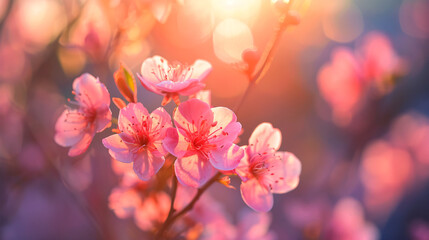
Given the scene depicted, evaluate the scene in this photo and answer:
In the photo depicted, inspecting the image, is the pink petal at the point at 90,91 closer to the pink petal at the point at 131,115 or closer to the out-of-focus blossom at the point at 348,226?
the pink petal at the point at 131,115

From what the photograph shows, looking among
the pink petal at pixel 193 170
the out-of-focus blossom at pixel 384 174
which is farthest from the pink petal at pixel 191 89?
the out-of-focus blossom at pixel 384 174

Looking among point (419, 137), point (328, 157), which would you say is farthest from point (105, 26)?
point (419, 137)

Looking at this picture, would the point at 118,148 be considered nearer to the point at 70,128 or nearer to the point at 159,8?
the point at 70,128

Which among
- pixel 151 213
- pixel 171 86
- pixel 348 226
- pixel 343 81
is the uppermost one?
pixel 171 86

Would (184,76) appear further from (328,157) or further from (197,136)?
(328,157)

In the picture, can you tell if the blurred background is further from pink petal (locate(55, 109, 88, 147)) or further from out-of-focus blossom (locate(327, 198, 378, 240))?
pink petal (locate(55, 109, 88, 147))

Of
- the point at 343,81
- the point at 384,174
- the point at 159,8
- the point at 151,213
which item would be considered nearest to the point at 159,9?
the point at 159,8

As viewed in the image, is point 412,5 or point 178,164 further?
point 412,5
